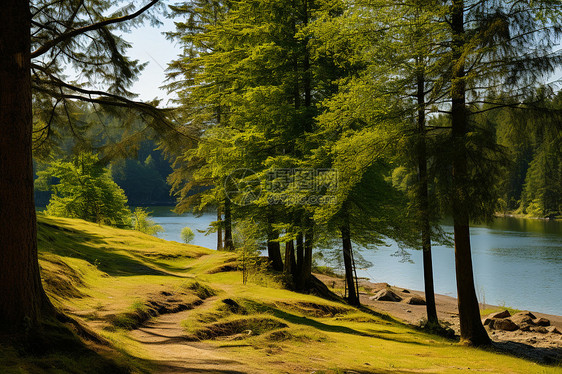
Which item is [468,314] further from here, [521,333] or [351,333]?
[521,333]

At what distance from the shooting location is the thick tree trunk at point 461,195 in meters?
9.51

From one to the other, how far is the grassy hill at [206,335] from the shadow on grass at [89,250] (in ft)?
0.34

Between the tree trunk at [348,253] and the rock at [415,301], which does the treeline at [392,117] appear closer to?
the tree trunk at [348,253]

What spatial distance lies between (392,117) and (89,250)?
1156 cm

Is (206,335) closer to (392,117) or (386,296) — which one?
(392,117)

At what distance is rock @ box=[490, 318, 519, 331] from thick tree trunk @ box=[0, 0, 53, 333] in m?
14.4

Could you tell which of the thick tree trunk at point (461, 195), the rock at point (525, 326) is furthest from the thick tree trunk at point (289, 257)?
the rock at point (525, 326)

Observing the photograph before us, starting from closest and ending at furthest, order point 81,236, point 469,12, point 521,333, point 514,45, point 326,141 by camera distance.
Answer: point 514,45 → point 469,12 → point 326,141 → point 521,333 → point 81,236

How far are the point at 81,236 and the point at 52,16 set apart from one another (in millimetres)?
11678

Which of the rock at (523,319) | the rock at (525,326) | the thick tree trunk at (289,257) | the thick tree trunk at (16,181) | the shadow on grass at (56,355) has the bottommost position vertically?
the rock at (525,326)

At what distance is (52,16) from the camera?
8.09 m

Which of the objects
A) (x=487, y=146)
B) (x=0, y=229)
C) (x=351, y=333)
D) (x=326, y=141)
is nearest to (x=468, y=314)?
(x=351, y=333)

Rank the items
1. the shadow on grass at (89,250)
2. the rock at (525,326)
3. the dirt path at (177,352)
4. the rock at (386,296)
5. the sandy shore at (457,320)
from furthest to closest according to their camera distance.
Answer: the rock at (386,296), the rock at (525,326), the shadow on grass at (89,250), the sandy shore at (457,320), the dirt path at (177,352)

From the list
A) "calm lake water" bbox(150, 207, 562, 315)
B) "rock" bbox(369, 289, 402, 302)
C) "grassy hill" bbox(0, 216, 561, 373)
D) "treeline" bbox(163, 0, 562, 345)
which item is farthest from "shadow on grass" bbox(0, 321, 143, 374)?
"rock" bbox(369, 289, 402, 302)
